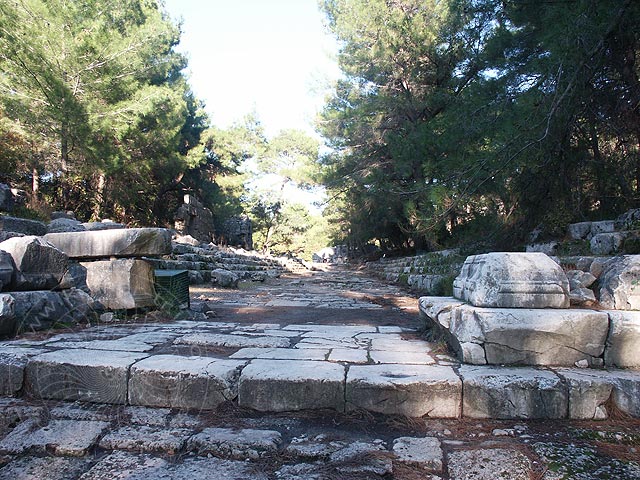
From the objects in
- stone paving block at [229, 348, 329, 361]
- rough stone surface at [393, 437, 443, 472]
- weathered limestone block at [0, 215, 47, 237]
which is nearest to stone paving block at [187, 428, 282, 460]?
rough stone surface at [393, 437, 443, 472]

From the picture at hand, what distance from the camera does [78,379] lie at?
2.46 meters

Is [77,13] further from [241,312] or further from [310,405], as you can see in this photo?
[310,405]

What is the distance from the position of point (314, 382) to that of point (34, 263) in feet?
10.4

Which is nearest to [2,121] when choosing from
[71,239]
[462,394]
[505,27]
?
[71,239]

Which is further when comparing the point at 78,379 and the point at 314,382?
the point at 78,379

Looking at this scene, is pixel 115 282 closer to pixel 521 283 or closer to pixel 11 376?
pixel 11 376

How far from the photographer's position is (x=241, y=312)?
5.76 meters

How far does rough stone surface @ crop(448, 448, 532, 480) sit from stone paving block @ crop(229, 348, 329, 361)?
3.78 ft

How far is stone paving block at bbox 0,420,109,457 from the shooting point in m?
1.93

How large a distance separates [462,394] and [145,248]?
360 centimetres

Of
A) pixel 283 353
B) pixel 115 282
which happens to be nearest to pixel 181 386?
pixel 283 353

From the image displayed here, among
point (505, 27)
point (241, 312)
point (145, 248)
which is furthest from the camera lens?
point (505, 27)

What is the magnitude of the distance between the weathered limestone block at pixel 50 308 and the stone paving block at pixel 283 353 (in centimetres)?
195

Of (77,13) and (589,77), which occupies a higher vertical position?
(77,13)
